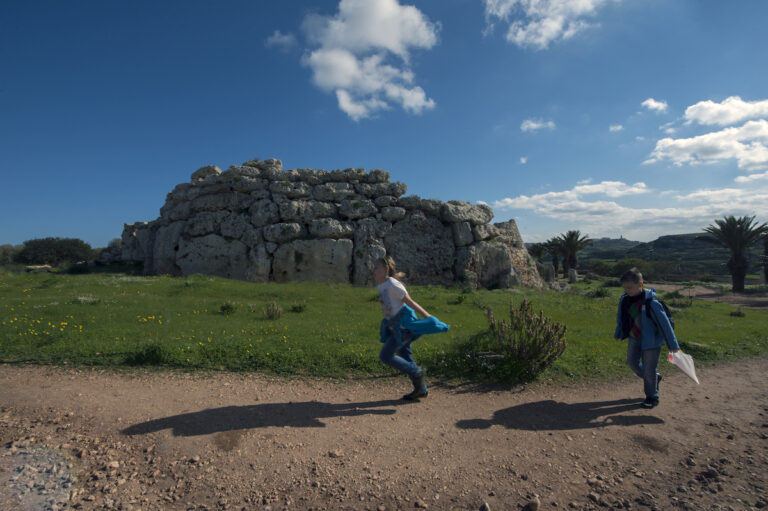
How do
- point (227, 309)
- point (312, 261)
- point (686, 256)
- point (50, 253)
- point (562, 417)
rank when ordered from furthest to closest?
point (686, 256) < point (50, 253) < point (312, 261) < point (227, 309) < point (562, 417)

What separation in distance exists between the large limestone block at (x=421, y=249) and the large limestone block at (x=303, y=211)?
3993mm

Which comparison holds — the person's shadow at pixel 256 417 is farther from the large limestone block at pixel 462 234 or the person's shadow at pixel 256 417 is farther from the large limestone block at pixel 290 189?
the large limestone block at pixel 290 189

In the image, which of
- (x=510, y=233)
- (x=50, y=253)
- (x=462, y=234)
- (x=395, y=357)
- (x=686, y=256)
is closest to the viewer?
(x=395, y=357)

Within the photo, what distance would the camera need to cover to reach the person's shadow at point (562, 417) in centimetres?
512

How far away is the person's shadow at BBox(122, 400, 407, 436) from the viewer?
15.8ft

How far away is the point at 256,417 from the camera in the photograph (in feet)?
16.9

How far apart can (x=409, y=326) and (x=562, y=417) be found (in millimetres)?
2576

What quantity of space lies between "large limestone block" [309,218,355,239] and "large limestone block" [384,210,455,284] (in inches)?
90.3

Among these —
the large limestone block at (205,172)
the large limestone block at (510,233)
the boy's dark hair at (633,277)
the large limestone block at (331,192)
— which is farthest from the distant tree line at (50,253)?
the boy's dark hair at (633,277)

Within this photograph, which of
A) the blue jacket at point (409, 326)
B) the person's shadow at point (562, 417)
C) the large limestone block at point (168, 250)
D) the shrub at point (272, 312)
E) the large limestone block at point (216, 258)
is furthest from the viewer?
the large limestone block at point (168, 250)

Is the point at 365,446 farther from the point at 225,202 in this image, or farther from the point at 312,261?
the point at 225,202

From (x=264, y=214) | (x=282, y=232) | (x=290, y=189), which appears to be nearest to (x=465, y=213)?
(x=290, y=189)

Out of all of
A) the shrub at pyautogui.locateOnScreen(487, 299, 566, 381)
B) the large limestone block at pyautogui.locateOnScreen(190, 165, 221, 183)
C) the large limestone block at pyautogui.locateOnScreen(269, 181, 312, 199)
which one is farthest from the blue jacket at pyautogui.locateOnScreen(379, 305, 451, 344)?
the large limestone block at pyautogui.locateOnScreen(190, 165, 221, 183)

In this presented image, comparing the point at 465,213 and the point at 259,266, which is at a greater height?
the point at 465,213
